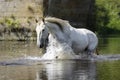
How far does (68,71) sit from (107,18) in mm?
50514

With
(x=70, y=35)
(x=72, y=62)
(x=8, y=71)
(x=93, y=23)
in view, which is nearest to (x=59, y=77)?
(x=8, y=71)

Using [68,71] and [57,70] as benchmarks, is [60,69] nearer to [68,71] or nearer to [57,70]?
[57,70]

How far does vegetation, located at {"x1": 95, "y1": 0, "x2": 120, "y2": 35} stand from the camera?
215 ft

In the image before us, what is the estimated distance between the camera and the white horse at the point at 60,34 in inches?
837

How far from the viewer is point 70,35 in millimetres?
22609

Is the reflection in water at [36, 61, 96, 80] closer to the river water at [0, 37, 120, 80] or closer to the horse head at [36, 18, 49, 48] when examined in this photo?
the river water at [0, 37, 120, 80]

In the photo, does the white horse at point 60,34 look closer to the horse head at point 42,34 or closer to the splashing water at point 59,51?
the horse head at point 42,34

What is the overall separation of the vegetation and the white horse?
40.2 meters

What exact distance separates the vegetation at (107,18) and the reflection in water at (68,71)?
43253 millimetres

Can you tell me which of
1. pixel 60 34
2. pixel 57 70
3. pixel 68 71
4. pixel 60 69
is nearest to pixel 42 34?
pixel 60 34

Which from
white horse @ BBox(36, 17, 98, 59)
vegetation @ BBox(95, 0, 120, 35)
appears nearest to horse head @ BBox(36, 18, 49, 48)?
white horse @ BBox(36, 17, 98, 59)

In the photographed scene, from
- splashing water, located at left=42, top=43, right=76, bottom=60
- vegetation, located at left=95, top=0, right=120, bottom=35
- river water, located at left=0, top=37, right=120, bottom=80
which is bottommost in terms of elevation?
vegetation, located at left=95, top=0, right=120, bottom=35

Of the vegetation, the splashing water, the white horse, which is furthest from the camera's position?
the vegetation

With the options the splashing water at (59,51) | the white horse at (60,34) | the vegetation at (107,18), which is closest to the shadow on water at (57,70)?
the splashing water at (59,51)
